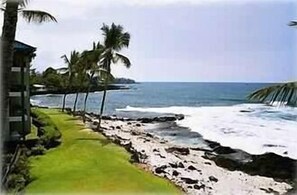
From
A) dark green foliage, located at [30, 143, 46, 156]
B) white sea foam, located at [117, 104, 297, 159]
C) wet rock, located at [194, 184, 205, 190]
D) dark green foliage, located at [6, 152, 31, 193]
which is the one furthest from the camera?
white sea foam, located at [117, 104, 297, 159]

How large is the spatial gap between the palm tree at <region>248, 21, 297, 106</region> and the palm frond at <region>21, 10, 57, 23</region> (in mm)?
2107

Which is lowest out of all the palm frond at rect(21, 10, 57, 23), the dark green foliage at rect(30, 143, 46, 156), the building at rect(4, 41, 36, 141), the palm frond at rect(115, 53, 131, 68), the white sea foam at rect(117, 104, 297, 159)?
the white sea foam at rect(117, 104, 297, 159)

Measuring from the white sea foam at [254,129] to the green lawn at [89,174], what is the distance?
206 inches

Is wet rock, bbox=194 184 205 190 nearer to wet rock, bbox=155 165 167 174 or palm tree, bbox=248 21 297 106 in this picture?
wet rock, bbox=155 165 167 174

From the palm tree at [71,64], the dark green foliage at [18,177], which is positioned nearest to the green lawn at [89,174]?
the dark green foliage at [18,177]

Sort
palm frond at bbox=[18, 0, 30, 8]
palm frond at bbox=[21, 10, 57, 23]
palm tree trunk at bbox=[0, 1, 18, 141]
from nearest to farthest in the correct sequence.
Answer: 1. palm tree trunk at bbox=[0, 1, 18, 141]
2. palm frond at bbox=[18, 0, 30, 8]
3. palm frond at bbox=[21, 10, 57, 23]

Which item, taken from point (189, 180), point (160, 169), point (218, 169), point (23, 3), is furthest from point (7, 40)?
point (218, 169)

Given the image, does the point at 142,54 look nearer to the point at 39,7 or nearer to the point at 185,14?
the point at 185,14

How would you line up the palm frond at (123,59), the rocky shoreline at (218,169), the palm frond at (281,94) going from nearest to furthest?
the palm frond at (281,94)
the rocky shoreline at (218,169)
the palm frond at (123,59)

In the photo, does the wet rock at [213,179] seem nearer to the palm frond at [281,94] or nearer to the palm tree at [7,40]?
the palm frond at [281,94]

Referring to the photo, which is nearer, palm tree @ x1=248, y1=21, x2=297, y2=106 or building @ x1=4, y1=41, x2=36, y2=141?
palm tree @ x1=248, y1=21, x2=297, y2=106

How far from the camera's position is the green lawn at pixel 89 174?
5.92 meters

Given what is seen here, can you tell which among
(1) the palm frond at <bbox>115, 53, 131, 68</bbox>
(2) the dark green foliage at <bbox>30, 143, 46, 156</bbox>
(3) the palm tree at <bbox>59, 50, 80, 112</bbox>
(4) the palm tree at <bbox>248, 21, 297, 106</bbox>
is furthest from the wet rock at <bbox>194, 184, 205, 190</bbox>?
(3) the palm tree at <bbox>59, 50, 80, 112</bbox>

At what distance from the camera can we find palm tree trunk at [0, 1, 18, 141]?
345cm
